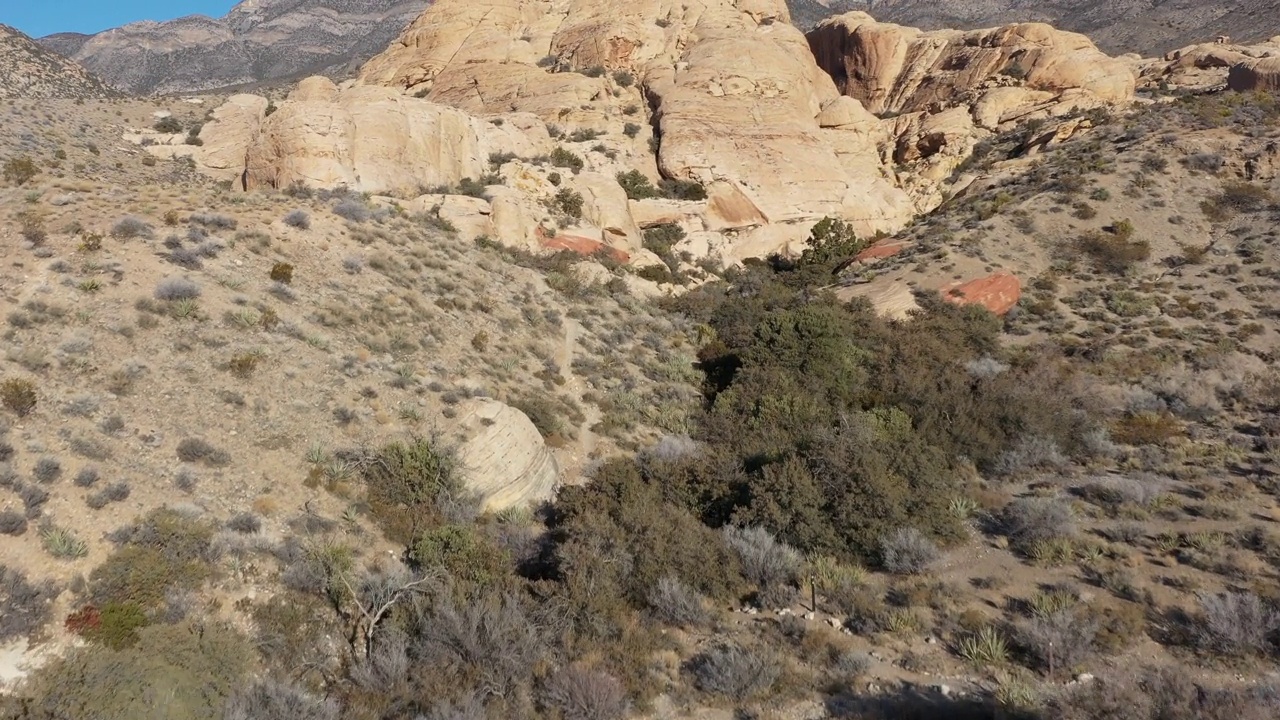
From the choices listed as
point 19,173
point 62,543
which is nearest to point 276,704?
point 62,543

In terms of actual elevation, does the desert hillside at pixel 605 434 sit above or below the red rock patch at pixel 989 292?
above

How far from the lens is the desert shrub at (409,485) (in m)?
9.46

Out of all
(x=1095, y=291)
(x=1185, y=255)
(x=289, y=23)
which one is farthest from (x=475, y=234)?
(x=289, y=23)

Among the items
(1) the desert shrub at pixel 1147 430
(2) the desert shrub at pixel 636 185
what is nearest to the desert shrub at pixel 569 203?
(2) the desert shrub at pixel 636 185

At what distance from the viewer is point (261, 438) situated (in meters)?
9.90

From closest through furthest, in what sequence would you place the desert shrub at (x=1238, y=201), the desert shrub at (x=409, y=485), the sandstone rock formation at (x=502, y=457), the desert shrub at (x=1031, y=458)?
the desert shrub at (x=409, y=485) → the sandstone rock formation at (x=502, y=457) → the desert shrub at (x=1031, y=458) → the desert shrub at (x=1238, y=201)

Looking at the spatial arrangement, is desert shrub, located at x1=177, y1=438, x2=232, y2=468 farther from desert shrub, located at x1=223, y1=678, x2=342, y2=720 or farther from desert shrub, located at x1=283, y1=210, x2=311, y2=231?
desert shrub, located at x1=283, y1=210, x2=311, y2=231

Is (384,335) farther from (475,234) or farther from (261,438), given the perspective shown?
(475,234)

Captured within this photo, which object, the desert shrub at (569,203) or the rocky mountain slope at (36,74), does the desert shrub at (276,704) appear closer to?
the desert shrub at (569,203)

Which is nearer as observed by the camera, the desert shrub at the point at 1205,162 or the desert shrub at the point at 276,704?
the desert shrub at the point at 276,704

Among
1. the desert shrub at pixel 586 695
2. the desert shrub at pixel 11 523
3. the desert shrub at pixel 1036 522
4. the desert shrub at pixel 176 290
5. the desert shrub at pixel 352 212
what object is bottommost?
the desert shrub at pixel 1036 522

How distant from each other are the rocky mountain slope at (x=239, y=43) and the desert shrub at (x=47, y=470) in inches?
3662

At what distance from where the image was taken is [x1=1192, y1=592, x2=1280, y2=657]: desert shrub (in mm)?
6320

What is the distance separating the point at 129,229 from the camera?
13.3 m
